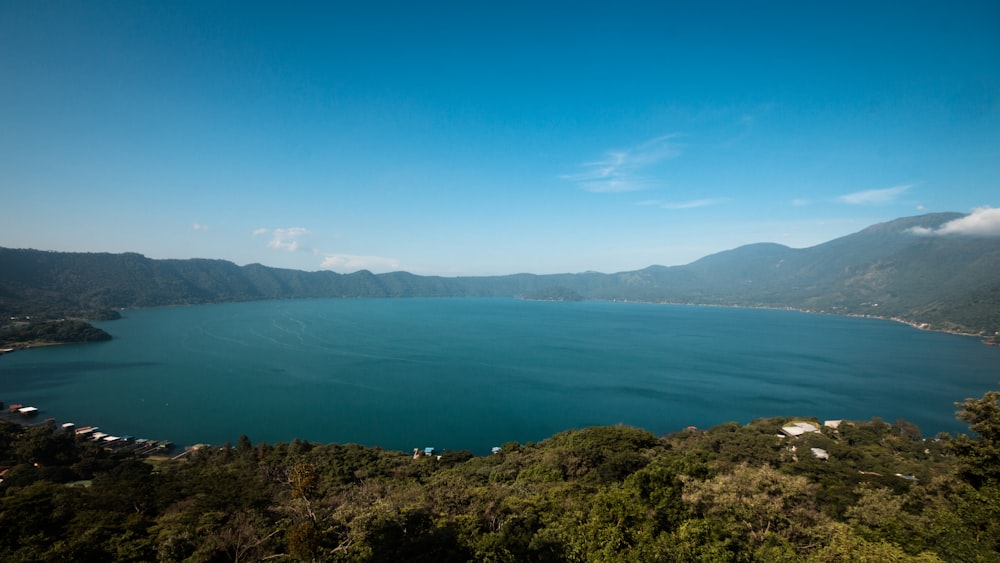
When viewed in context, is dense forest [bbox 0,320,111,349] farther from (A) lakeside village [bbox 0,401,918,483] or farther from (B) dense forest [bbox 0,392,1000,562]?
(B) dense forest [bbox 0,392,1000,562]

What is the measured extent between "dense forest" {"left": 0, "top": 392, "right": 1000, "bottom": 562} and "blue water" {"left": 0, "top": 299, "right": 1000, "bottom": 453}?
Result: 18182mm

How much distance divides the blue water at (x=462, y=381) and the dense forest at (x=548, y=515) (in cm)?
A: 1818

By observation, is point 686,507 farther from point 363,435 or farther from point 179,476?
point 363,435

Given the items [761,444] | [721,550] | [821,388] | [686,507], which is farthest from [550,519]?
[821,388]

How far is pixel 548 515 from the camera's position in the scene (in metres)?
12.0

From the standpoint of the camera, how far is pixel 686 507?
11.6 m

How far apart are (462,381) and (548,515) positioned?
4144 cm

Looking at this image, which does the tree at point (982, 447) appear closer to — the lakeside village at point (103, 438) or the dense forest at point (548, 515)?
the dense forest at point (548, 515)

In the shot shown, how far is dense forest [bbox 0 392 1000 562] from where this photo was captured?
9.09 m

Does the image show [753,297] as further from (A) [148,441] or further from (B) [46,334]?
(B) [46,334]

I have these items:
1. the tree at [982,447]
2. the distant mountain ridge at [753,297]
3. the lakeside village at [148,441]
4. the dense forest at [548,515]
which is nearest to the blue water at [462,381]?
the lakeside village at [148,441]

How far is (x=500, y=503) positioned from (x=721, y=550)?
690 cm

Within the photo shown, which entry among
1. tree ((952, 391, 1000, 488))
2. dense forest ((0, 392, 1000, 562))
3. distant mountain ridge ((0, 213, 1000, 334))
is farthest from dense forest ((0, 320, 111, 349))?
tree ((952, 391, 1000, 488))

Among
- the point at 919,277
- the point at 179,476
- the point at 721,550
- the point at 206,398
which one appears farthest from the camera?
the point at 919,277
